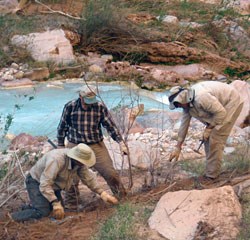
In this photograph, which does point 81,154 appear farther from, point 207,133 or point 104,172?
point 207,133

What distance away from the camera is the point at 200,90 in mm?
5930

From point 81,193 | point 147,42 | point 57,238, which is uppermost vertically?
point 57,238

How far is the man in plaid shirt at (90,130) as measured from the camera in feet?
19.1

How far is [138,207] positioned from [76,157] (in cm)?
77

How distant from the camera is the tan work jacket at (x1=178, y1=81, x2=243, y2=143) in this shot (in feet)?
19.3

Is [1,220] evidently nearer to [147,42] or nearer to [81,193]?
[81,193]

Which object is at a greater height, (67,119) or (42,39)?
(67,119)

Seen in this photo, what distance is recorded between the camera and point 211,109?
19.4ft

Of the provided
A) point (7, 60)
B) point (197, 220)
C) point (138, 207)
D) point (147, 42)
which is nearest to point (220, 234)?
point (197, 220)

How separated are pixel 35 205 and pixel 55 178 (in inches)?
17.6

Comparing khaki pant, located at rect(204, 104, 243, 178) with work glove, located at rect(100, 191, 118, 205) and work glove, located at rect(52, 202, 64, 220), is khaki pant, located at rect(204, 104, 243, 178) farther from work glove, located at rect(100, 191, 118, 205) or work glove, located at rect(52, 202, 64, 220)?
work glove, located at rect(52, 202, 64, 220)

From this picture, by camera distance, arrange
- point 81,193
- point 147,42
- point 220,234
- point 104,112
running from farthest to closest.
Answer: point 147,42, point 81,193, point 104,112, point 220,234

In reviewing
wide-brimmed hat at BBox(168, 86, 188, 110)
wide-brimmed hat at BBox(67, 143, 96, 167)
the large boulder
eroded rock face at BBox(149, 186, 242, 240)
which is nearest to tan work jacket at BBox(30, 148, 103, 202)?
wide-brimmed hat at BBox(67, 143, 96, 167)

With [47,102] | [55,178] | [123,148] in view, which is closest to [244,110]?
[47,102]
